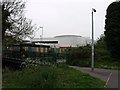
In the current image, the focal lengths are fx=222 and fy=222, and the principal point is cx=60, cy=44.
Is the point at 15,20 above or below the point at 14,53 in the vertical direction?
A: above

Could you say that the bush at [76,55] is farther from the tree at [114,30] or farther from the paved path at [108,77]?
the paved path at [108,77]

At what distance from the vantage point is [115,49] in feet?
94.5

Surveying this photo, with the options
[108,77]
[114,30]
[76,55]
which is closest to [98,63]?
[76,55]

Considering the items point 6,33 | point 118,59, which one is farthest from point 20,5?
point 118,59

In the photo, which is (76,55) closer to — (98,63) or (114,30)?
(98,63)

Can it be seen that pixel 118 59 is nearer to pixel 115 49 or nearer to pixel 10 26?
pixel 115 49

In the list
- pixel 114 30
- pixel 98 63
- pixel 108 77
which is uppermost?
pixel 114 30

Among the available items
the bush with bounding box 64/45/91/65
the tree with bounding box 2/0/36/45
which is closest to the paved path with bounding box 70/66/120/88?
the tree with bounding box 2/0/36/45

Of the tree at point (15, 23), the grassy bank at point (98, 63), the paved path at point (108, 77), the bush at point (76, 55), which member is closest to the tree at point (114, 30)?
the grassy bank at point (98, 63)

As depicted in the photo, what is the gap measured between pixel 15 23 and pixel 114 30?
15.7 metres

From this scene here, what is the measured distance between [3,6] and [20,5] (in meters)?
2.07

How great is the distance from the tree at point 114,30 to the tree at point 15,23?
14.3 m

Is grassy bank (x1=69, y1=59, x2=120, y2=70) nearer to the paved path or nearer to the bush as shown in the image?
the bush

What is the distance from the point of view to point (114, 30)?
1137 inches
